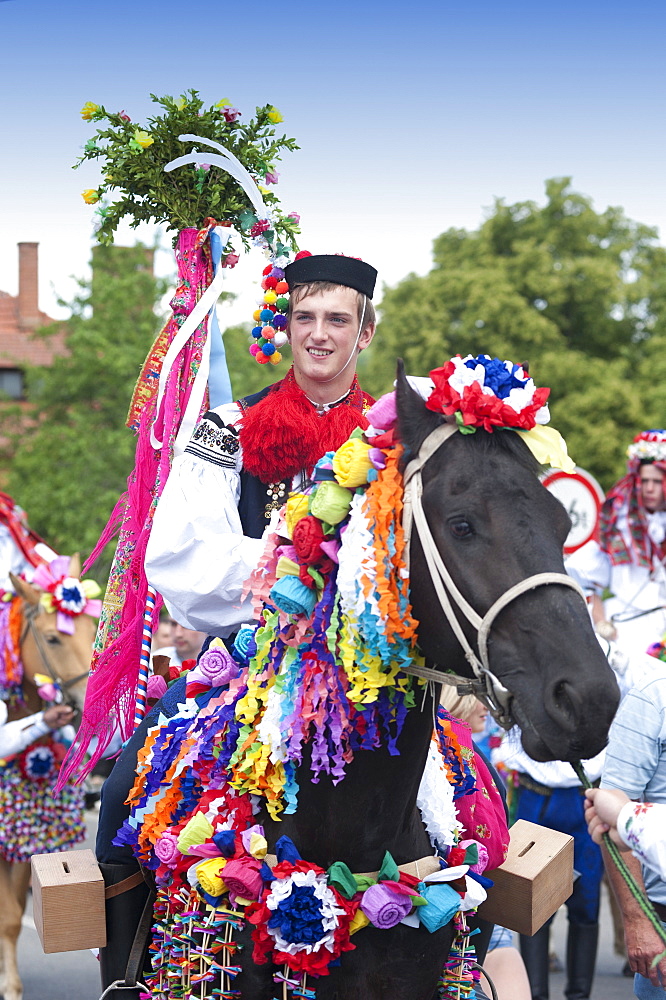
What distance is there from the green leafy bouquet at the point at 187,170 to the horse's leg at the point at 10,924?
435cm

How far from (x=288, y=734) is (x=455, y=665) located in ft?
1.69

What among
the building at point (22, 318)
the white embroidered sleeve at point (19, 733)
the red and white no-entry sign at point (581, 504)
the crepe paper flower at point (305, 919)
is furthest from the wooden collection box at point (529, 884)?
the building at point (22, 318)

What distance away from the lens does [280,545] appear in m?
3.06

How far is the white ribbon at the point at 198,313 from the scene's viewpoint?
3.98 meters

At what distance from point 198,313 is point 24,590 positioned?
3.92 metres

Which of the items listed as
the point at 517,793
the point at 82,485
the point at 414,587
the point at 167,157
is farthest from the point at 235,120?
the point at 82,485

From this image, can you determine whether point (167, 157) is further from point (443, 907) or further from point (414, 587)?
point (443, 907)

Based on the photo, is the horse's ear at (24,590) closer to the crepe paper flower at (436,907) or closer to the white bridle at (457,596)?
the crepe paper flower at (436,907)

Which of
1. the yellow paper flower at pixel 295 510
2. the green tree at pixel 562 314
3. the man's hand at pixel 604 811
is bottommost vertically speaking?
the man's hand at pixel 604 811

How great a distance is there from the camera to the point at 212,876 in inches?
119

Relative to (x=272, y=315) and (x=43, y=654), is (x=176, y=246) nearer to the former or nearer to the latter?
(x=272, y=315)

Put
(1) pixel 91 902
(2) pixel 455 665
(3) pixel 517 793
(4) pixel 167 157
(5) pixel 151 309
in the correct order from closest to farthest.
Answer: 1. (2) pixel 455 665
2. (1) pixel 91 902
3. (4) pixel 167 157
4. (3) pixel 517 793
5. (5) pixel 151 309

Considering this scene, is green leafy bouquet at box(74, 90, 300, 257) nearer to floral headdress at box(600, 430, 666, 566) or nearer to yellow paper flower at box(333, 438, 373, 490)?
yellow paper flower at box(333, 438, 373, 490)

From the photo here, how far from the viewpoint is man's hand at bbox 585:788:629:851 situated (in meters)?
3.07
